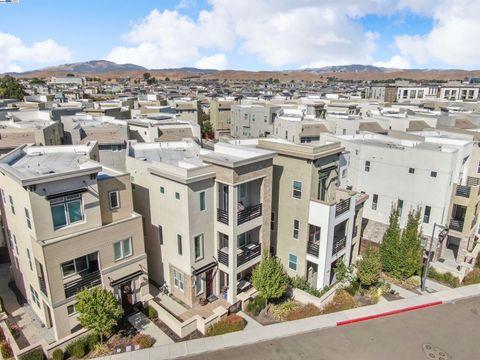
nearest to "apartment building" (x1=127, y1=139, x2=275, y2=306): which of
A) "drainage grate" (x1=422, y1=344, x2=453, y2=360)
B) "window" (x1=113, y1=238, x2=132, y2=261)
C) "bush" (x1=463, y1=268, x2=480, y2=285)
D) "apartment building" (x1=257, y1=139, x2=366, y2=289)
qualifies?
"apartment building" (x1=257, y1=139, x2=366, y2=289)

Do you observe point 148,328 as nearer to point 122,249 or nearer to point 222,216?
point 122,249

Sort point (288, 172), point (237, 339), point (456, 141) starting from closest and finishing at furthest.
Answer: point (237, 339) → point (288, 172) → point (456, 141)

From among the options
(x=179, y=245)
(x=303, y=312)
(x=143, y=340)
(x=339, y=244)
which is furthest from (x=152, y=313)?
(x=339, y=244)

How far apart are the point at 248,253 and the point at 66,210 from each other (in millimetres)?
12192

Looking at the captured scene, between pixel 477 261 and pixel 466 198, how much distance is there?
641cm

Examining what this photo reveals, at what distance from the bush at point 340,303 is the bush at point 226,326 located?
20.7 feet

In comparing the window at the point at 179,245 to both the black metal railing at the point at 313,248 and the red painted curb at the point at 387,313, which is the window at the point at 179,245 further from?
the red painted curb at the point at 387,313

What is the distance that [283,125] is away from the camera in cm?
5350

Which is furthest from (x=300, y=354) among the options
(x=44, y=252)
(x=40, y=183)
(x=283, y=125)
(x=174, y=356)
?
(x=283, y=125)

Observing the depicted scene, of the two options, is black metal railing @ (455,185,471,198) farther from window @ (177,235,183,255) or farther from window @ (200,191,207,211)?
window @ (177,235,183,255)

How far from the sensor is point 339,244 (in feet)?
88.1

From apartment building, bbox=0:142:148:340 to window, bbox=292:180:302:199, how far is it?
10944mm

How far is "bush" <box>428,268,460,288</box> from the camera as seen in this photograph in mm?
28688

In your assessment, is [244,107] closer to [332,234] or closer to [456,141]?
[456,141]
